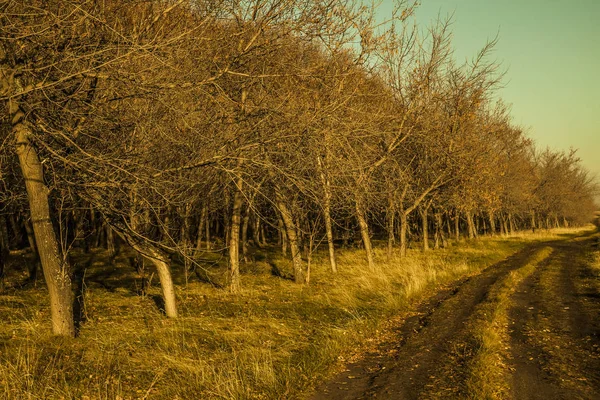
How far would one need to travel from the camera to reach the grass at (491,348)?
247 inches

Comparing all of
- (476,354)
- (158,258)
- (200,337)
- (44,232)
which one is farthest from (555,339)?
(44,232)

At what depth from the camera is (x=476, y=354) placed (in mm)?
7633

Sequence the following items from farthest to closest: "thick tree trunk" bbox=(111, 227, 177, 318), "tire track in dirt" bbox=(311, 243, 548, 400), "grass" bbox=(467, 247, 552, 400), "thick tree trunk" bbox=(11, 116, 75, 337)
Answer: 1. "thick tree trunk" bbox=(111, 227, 177, 318)
2. "thick tree trunk" bbox=(11, 116, 75, 337)
3. "tire track in dirt" bbox=(311, 243, 548, 400)
4. "grass" bbox=(467, 247, 552, 400)

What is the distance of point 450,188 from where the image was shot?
24.3 metres

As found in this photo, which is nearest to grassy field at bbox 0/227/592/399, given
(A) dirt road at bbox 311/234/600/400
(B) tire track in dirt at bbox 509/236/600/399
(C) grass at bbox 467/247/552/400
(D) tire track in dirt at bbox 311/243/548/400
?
(D) tire track in dirt at bbox 311/243/548/400

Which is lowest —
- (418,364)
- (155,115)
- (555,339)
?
(555,339)

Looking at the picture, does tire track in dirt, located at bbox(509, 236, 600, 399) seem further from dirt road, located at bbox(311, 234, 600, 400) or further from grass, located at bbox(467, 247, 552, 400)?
grass, located at bbox(467, 247, 552, 400)

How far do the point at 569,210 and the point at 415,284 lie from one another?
50.3 m

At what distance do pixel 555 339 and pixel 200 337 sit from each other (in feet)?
20.1

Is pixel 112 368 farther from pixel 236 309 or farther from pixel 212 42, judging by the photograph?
pixel 212 42

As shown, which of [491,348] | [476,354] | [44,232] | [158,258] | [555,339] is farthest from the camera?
[158,258]

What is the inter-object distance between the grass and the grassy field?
1852 mm

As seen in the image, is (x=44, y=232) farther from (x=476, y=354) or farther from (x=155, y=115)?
(x=476, y=354)

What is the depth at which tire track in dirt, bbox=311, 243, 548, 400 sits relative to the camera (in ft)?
21.0
